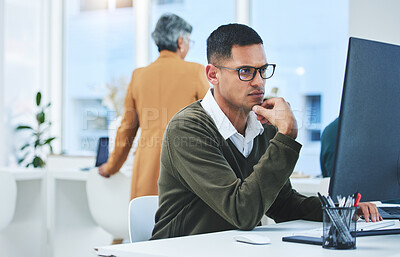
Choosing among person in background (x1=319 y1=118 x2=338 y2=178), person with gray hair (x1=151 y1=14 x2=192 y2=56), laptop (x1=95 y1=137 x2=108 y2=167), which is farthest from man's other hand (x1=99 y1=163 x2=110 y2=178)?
person in background (x1=319 y1=118 x2=338 y2=178)

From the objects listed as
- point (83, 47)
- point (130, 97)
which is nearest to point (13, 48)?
point (83, 47)

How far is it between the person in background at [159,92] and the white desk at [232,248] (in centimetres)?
150

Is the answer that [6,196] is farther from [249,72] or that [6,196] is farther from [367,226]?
[367,226]

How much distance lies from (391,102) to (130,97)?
1.78m

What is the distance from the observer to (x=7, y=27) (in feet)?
16.9

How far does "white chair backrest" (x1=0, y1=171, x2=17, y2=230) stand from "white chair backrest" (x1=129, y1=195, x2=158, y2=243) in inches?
69.3

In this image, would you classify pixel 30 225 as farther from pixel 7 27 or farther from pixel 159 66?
pixel 7 27

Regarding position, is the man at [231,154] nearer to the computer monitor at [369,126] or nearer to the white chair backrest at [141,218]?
the white chair backrest at [141,218]

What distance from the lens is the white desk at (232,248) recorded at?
3.61 ft

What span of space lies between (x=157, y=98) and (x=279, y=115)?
1.36 meters

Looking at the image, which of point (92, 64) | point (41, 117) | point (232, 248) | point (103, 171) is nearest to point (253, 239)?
point (232, 248)

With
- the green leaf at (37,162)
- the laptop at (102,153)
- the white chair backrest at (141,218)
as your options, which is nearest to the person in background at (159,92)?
the laptop at (102,153)

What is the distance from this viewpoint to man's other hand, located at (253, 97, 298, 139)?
4.68 feet

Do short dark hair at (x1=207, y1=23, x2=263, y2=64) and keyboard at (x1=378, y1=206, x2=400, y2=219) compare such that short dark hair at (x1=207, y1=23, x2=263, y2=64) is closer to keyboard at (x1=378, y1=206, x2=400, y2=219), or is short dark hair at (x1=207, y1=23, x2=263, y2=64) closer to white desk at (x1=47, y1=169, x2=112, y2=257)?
keyboard at (x1=378, y1=206, x2=400, y2=219)
